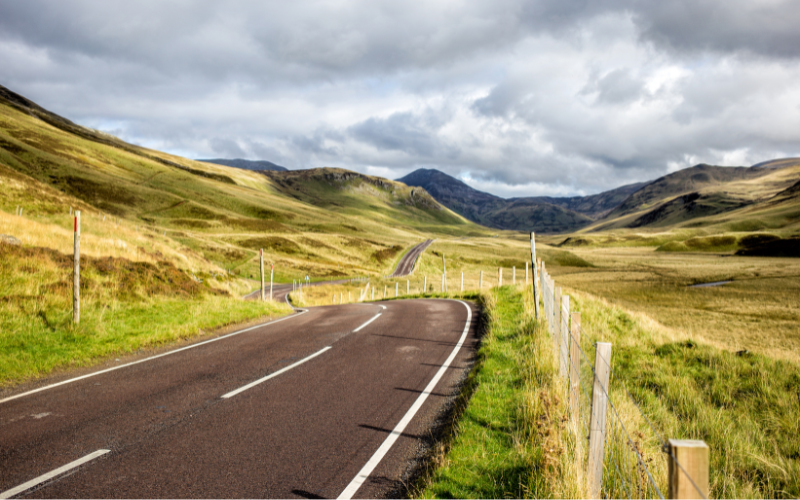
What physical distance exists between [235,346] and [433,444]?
7427mm

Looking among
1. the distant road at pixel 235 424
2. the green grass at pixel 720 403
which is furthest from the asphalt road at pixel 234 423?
the green grass at pixel 720 403

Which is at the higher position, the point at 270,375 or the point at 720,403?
the point at 270,375

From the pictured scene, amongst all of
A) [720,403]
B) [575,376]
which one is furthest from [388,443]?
[720,403]

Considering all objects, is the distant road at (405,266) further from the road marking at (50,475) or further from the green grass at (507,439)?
the road marking at (50,475)

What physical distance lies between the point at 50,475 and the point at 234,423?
1.99m

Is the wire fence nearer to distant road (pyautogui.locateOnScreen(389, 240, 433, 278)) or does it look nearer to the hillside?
the hillside

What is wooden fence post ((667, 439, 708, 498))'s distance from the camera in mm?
2125

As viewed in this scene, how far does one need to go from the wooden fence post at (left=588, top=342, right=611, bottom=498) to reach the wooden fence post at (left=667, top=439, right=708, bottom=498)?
1.54 m

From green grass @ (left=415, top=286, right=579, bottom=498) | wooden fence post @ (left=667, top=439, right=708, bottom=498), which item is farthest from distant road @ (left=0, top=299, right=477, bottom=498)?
wooden fence post @ (left=667, top=439, right=708, bottom=498)

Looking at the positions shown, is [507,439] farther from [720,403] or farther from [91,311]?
[91,311]

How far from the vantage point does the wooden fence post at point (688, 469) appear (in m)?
2.12

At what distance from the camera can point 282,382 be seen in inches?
308

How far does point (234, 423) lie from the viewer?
5906mm

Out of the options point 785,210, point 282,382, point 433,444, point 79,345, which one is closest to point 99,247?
point 79,345
